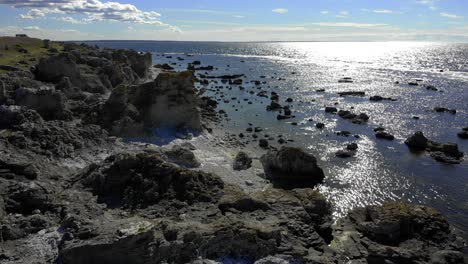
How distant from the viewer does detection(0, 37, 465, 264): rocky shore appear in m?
20.4

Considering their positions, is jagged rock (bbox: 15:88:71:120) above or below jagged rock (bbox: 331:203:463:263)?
above

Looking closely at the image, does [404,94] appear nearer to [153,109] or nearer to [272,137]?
[272,137]

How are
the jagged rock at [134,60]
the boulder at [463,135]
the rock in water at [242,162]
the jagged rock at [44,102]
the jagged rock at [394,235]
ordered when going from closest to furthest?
the jagged rock at [394,235] → the jagged rock at [44,102] → the rock in water at [242,162] → the boulder at [463,135] → the jagged rock at [134,60]

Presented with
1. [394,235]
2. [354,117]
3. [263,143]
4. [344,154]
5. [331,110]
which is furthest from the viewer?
[331,110]

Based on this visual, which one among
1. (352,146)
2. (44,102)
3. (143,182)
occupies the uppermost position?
(44,102)

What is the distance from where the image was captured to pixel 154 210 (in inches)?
961

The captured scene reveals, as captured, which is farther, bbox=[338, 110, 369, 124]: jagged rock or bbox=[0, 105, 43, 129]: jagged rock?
bbox=[338, 110, 369, 124]: jagged rock

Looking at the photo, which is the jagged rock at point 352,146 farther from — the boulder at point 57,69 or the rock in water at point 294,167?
the boulder at point 57,69

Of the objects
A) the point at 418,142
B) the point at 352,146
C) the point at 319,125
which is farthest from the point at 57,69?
the point at 418,142

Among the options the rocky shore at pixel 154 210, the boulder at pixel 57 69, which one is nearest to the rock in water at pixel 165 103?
the rocky shore at pixel 154 210

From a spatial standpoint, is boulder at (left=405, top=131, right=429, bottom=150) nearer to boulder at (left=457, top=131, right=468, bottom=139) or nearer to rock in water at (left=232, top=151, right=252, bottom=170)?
boulder at (left=457, top=131, right=468, bottom=139)

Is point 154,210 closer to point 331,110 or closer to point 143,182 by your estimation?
point 143,182

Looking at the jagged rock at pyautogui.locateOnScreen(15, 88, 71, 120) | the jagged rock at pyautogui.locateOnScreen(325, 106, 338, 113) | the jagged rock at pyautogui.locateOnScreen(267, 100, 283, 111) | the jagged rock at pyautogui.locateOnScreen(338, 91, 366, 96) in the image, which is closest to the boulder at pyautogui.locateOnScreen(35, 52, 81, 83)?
the jagged rock at pyautogui.locateOnScreen(15, 88, 71, 120)

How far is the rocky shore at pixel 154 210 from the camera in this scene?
20422 mm
